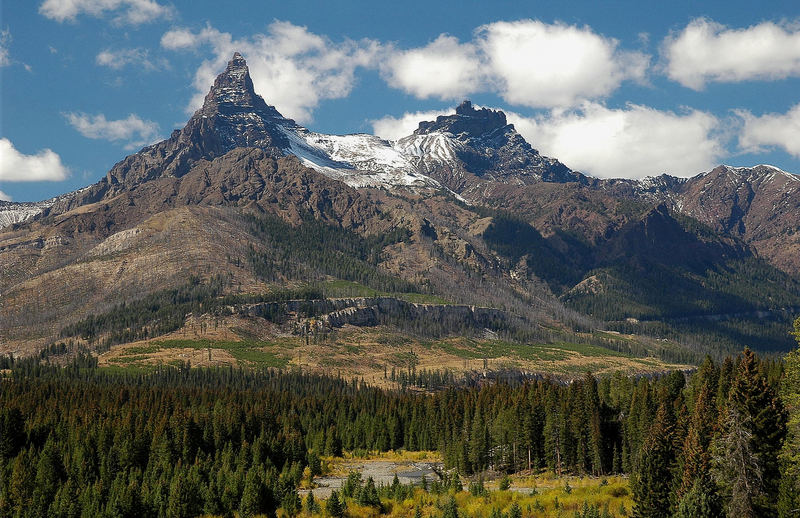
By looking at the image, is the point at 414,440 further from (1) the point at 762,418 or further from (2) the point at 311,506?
(1) the point at 762,418

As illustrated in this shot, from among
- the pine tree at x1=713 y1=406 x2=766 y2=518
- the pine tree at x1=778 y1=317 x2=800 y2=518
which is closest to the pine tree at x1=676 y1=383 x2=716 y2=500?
the pine tree at x1=713 y1=406 x2=766 y2=518

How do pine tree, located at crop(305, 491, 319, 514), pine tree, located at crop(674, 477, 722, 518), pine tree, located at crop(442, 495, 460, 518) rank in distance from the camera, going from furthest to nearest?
pine tree, located at crop(305, 491, 319, 514), pine tree, located at crop(442, 495, 460, 518), pine tree, located at crop(674, 477, 722, 518)

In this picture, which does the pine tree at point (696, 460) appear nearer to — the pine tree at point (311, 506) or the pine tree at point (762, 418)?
the pine tree at point (762, 418)

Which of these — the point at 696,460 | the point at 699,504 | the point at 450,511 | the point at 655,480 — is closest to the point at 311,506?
the point at 450,511

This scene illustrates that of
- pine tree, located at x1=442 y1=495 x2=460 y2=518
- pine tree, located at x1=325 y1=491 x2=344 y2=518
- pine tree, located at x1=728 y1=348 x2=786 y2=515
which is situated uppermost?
pine tree, located at x1=728 y1=348 x2=786 y2=515

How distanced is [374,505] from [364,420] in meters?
107

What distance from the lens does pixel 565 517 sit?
67.6m

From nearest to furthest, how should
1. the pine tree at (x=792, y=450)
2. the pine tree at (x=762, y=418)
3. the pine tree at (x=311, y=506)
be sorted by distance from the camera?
the pine tree at (x=792, y=450)
the pine tree at (x=762, y=418)
the pine tree at (x=311, y=506)

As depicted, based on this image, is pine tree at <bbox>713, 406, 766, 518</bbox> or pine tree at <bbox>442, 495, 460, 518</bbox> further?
pine tree at <bbox>442, 495, 460, 518</bbox>

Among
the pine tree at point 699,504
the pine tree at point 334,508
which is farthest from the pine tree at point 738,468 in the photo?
the pine tree at point 334,508

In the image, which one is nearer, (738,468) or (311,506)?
(738,468)

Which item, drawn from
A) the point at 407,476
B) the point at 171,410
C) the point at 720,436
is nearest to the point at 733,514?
the point at 720,436

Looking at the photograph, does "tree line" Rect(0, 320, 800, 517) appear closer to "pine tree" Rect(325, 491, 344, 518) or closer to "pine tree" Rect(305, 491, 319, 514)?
"pine tree" Rect(305, 491, 319, 514)

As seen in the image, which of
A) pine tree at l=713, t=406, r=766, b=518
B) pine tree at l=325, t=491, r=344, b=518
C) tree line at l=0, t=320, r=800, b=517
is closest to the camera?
pine tree at l=713, t=406, r=766, b=518
